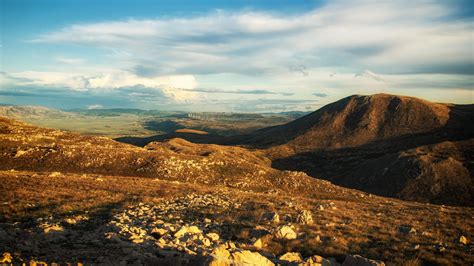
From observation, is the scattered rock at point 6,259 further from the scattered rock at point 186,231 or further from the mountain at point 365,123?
the mountain at point 365,123

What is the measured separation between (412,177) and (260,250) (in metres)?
60.0

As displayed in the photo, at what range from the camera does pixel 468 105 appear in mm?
136625

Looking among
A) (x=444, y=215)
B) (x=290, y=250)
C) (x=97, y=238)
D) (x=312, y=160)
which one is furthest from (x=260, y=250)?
(x=312, y=160)

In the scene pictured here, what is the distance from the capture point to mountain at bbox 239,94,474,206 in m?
Answer: 61.4

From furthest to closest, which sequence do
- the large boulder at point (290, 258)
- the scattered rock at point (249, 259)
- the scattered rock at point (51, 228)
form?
1. the scattered rock at point (51, 228)
2. the large boulder at point (290, 258)
3. the scattered rock at point (249, 259)

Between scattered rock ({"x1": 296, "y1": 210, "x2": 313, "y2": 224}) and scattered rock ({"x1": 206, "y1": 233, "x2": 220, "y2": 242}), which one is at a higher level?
scattered rock ({"x1": 206, "y1": 233, "x2": 220, "y2": 242})

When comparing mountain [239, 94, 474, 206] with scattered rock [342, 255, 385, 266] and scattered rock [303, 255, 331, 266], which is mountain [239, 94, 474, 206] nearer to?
scattered rock [342, 255, 385, 266]

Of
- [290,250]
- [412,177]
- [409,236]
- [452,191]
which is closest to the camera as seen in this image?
[290,250]

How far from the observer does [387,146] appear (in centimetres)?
10156

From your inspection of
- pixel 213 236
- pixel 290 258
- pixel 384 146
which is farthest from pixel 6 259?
pixel 384 146

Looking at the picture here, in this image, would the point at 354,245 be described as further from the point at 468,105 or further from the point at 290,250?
the point at 468,105

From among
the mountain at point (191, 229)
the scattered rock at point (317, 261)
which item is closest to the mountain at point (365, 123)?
the mountain at point (191, 229)

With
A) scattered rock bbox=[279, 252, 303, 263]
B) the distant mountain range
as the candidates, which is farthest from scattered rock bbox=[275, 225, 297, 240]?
the distant mountain range

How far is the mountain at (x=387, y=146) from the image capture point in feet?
202
